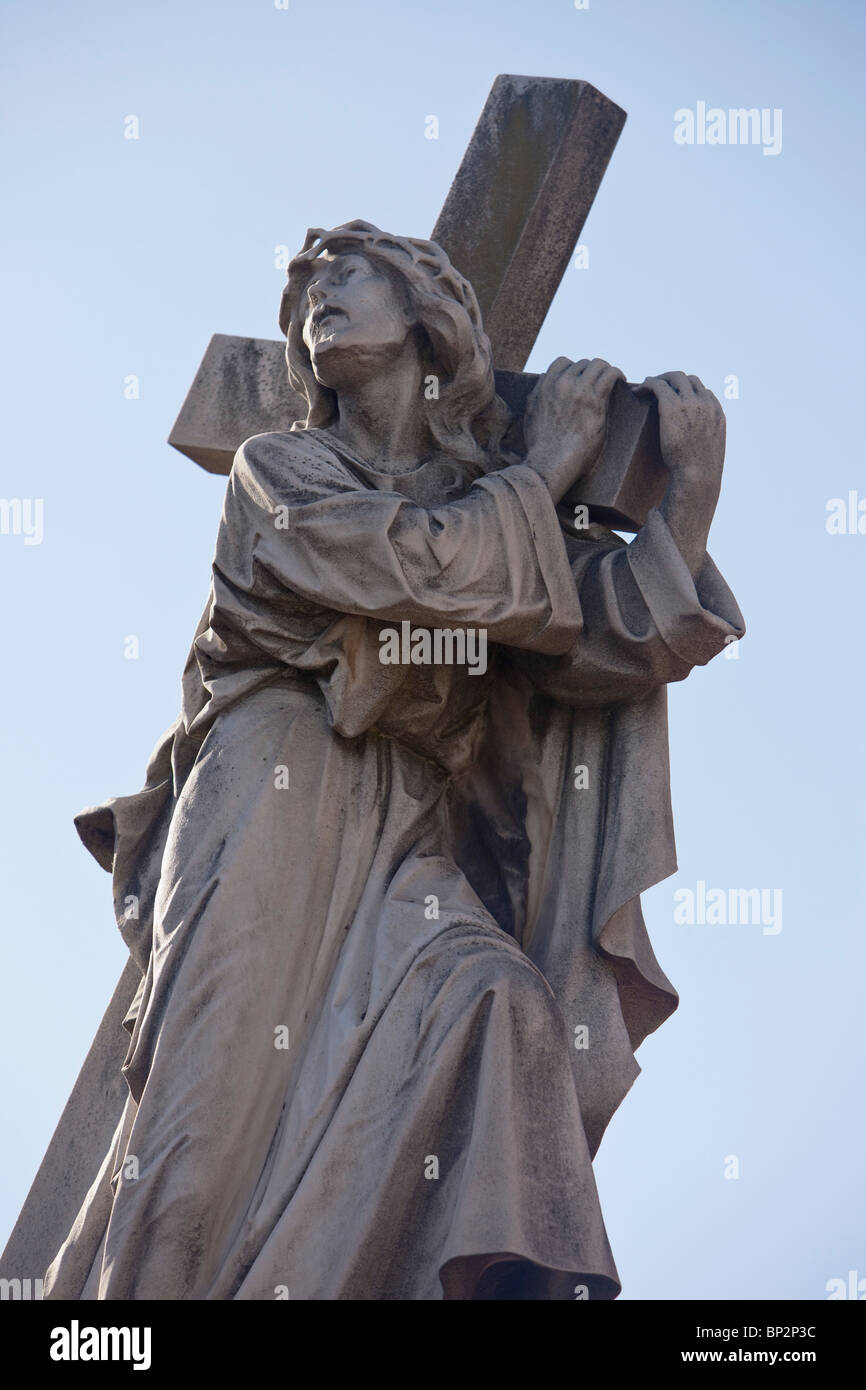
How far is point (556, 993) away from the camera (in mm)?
6922

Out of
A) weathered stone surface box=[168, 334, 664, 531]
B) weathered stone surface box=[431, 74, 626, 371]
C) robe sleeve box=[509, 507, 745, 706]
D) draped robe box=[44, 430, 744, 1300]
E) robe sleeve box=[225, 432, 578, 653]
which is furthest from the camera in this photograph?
weathered stone surface box=[431, 74, 626, 371]

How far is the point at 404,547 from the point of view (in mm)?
6766

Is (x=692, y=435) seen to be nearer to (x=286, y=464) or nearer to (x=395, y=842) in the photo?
(x=286, y=464)

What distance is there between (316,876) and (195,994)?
515 millimetres

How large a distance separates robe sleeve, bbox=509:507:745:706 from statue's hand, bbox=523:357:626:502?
0.27 m

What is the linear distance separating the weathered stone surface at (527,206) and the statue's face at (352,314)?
2.62 ft

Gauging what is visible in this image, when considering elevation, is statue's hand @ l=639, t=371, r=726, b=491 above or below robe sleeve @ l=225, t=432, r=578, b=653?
above

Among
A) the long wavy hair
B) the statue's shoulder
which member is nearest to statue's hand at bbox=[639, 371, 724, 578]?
the long wavy hair

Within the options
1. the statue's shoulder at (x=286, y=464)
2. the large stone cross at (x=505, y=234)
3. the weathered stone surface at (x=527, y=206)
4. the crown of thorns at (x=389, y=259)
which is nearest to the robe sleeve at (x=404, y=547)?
the statue's shoulder at (x=286, y=464)

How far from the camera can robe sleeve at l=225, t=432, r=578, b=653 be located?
6.77 m

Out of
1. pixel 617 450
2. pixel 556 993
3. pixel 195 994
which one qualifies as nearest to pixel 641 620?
pixel 617 450

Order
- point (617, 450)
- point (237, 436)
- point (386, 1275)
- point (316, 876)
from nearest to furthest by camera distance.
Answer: point (386, 1275) → point (316, 876) → point (617, 450) → point (237, 436)

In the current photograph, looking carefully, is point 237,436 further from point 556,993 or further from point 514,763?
point 556,993

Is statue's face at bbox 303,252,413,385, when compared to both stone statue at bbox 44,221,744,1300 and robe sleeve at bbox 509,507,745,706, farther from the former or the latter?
robe sleeve at bbox 509,507,745,706
